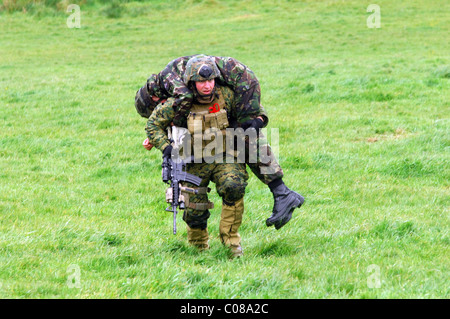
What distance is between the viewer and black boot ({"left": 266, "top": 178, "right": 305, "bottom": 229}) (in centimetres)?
630

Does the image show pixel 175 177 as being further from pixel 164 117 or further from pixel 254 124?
pixel 254 124

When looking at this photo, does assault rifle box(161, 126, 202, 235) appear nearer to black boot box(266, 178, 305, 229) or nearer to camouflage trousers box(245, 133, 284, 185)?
camouflage trousers box(245, 133, 284, 185)

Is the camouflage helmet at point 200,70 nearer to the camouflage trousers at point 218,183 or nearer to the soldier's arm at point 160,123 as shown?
the soldier's arm at point 160,123

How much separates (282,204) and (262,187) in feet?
9.18

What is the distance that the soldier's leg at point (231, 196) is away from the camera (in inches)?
245

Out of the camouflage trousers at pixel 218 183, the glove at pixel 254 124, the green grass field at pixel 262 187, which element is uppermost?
the glove at pixel 254 124

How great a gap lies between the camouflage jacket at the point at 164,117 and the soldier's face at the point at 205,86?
266mm

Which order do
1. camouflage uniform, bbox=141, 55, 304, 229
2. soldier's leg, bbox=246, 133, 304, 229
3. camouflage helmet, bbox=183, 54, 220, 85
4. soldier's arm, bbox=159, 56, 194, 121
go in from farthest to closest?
soldier's leg, bbox=246, 133, 304, 229
camouflage uniform, bbox=141, 55, 304, 229
soldier's arm, bbox=159, 56, 194, 121
camouflage helmet, bbox=183, 54, 220, 85

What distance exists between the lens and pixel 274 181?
21.2 feet

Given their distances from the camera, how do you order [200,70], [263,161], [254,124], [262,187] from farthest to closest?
[262,187], [263,161], [254,124], [200,70]

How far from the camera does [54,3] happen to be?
36938 mm

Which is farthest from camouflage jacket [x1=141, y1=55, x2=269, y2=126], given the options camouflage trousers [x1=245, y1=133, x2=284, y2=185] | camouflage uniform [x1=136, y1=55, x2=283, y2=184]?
camouflage trousers [x1=245, y1=133, x2=284, y2=185]

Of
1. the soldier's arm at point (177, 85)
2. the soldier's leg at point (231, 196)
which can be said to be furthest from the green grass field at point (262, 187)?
the soldier's arm at point (177, 85)

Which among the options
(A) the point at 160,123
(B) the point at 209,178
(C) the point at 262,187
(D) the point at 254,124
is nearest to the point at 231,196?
(B) the point at 209,178
